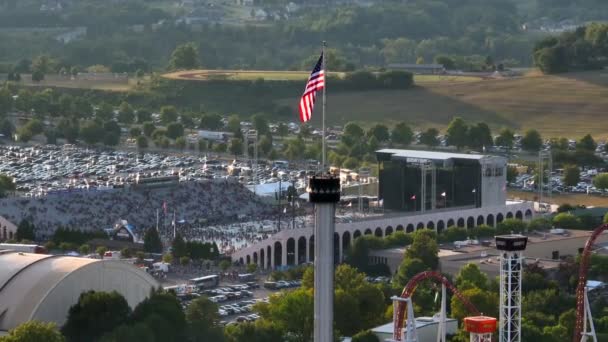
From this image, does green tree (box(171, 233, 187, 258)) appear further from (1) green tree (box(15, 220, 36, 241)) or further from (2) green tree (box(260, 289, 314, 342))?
(2) green tree (box(260, 289, 314, 342))

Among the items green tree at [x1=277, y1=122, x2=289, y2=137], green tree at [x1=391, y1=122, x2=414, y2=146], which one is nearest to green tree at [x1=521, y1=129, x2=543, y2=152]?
green tree at [x1=391, y1=122, x2=414, y2=146]

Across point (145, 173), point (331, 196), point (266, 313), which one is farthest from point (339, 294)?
point (145, 173)

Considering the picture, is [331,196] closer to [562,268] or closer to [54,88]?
[562,268]

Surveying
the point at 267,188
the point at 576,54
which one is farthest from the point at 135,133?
the point at 576,54

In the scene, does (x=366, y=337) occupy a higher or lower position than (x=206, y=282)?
higher

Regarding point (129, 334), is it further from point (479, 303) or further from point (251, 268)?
point (251, 268)

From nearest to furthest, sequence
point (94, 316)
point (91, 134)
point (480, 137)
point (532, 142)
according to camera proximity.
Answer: point (94, 316), point (532, 142), point (480, 137), point (91, 134)

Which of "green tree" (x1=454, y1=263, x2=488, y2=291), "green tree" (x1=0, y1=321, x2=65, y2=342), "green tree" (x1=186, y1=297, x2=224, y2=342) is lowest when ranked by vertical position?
"green tree" (x1=454, y1=263, x2=488, y2=291)
